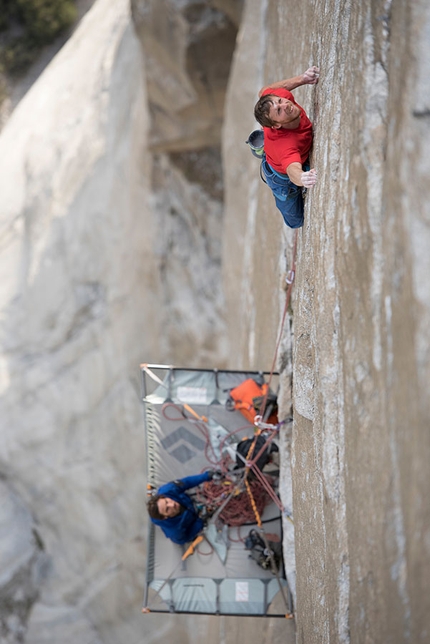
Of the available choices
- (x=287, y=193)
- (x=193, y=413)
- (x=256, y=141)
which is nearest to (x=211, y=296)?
Answer: (x=193, y=413)

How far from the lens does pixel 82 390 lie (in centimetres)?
943

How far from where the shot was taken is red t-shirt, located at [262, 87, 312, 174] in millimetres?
2898

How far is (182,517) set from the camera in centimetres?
416

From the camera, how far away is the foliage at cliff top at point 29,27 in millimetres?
13016

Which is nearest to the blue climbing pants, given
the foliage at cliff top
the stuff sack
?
the stuff sack

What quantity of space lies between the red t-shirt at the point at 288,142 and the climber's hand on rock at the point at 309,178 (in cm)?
15

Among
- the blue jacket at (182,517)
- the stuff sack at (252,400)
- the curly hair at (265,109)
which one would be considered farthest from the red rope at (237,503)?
the curly hair at (265,109)

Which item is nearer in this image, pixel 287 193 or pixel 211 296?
pixel 287 193

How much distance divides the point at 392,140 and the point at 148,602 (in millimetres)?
3639

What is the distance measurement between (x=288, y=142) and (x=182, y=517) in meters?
2.67

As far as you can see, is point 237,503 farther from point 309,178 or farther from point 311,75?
point 311,75

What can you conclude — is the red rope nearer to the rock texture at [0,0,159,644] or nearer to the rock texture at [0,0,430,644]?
the rock texture at [0,0,430,644]

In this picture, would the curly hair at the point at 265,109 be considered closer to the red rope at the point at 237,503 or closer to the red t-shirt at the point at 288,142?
the red t-shirt at the point at 288,142

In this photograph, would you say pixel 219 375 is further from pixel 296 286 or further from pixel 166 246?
pixel 166 246
